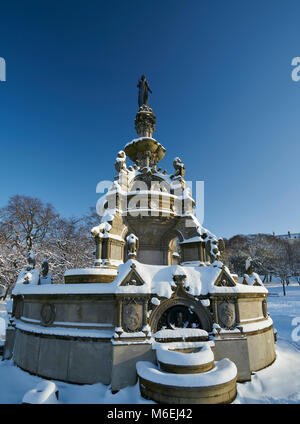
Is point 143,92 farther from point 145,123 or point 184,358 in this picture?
point 184,358

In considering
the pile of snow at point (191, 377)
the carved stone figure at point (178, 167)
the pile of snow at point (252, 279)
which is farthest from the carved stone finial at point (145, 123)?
the pile of snow at point (191, 377)

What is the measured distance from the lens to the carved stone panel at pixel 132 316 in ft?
28.0

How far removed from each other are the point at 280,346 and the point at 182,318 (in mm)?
8529

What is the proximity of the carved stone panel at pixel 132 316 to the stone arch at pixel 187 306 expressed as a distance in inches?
22.2

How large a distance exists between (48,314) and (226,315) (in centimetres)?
749

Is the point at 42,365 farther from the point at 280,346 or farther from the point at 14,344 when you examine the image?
the point at 280,346

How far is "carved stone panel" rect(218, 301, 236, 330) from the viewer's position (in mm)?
9336

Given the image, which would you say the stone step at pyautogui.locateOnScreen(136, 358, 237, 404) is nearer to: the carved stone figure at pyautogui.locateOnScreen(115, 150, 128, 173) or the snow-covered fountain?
the snow-covered fountain

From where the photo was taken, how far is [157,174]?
58.0ft

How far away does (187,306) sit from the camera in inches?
370

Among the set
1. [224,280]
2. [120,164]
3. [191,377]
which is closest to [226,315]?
[224,280]
